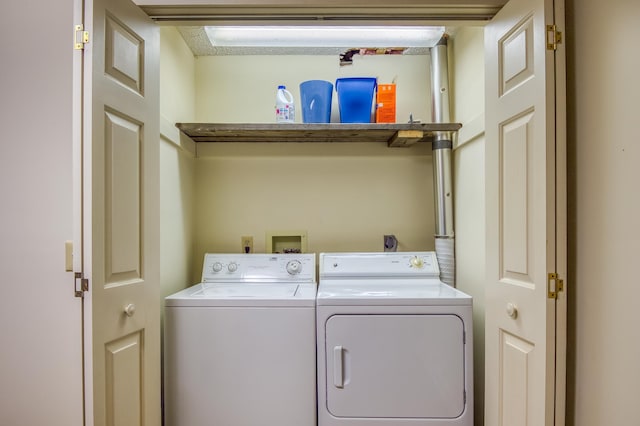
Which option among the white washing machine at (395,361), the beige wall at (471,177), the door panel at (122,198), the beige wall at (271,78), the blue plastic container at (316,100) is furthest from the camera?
the beige wall at (271,78)

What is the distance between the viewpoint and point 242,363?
1.66 metres

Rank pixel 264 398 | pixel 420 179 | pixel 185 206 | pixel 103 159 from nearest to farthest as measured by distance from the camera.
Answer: pixel 103 159
pixel 264 398
pixel 185 206
pixel 420 179

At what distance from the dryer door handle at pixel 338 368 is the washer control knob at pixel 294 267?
2.05 ft

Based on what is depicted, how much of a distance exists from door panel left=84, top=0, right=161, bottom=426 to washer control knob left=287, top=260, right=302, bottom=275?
32.7 inches

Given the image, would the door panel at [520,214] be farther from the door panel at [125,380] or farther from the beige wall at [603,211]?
the door panel at [125,380]

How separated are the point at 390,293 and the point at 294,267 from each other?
0.65m

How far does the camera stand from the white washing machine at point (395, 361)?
1.61 meters

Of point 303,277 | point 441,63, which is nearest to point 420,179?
point 441,63

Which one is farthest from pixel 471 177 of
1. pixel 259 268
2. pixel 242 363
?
pixel 242 363

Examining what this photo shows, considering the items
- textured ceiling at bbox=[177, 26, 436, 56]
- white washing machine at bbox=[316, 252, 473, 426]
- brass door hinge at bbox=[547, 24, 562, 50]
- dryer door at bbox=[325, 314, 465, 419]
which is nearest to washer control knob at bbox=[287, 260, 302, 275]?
white washing machine at bbox=[316, 252, 473, 426]

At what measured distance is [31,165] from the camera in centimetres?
135

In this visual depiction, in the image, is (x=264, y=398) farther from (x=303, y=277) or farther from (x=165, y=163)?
(x=165, y=163)

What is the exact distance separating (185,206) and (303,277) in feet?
2.92

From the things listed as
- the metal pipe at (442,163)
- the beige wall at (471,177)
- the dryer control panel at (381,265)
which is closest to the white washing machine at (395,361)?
the beige wall at (471,177)
